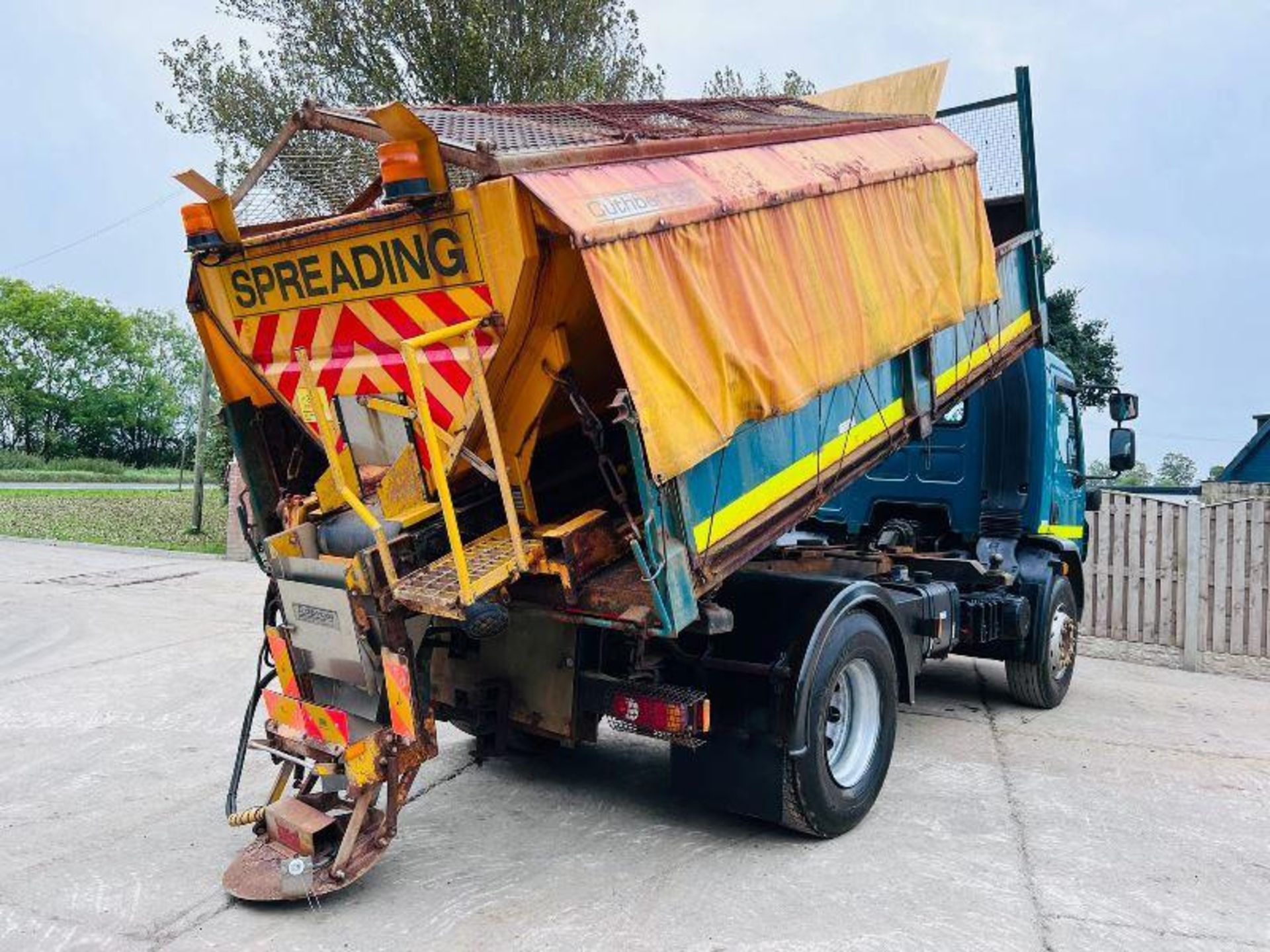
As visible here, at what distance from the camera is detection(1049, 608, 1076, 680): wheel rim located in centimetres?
765

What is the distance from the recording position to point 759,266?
4367 mm

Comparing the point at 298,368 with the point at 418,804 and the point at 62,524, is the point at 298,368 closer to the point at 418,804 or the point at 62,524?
the point at 418,804

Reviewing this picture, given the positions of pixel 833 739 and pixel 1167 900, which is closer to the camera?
pixel 1167 900

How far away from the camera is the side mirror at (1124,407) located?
8.27 meters

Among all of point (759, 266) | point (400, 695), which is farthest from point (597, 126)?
point (400, 695)

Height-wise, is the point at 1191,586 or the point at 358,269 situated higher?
the point at 358,269

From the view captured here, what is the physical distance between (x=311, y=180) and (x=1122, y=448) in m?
6.54

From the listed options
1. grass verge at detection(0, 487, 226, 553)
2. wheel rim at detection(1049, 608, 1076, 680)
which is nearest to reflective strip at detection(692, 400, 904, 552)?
wheel rim at detection(1049, 608, 1076, 680)

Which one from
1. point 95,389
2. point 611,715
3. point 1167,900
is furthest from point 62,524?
point 95,389

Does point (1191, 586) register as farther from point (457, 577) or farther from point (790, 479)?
point (457, 577)

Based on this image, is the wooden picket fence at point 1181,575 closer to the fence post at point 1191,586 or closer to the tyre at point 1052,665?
the fence post at point 1191,586

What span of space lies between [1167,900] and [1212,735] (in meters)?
3.48

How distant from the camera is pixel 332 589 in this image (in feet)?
13.7

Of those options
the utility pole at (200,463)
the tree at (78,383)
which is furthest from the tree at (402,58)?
the tree at (78,383)
